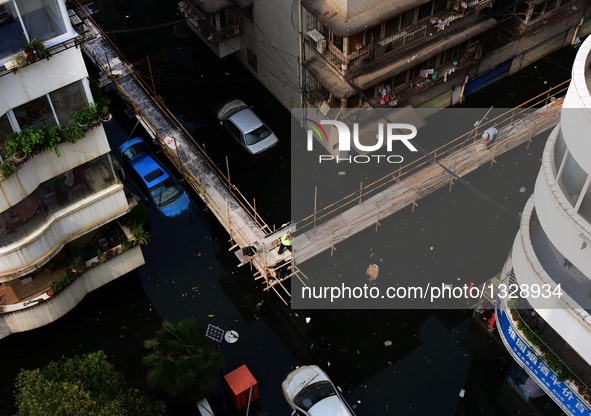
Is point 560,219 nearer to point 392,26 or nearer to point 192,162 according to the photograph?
point 392,26

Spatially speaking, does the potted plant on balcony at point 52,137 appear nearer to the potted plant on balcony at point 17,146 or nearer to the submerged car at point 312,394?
the potted plant on balcony at point 17,146

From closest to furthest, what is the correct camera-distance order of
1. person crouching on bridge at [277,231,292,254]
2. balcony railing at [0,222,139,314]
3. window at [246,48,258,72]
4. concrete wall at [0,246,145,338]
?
balcony railing at [0,222,139,314] < concrete wall at [0,246,145,338] < person crouching on bridge at [277,231,292,254] < window at [246,48,258,72]

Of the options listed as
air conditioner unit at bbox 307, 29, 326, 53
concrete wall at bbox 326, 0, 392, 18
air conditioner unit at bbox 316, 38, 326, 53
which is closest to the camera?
concrete wall at bbox 326, 0, 392, 18

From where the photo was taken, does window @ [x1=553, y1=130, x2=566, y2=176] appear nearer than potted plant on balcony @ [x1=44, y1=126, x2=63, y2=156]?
Yes

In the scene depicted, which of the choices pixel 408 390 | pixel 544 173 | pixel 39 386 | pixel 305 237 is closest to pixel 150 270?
pixel 305 237

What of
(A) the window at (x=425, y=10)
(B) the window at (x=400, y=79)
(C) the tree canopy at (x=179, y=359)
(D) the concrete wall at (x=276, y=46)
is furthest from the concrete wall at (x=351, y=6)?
(C) the tree canopy at (x=179, y=359)

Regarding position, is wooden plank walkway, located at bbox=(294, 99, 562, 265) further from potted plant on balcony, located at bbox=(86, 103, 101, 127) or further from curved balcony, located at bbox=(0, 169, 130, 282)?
potted plant on balcony, located at bbox=(86, 103, 101, 127)

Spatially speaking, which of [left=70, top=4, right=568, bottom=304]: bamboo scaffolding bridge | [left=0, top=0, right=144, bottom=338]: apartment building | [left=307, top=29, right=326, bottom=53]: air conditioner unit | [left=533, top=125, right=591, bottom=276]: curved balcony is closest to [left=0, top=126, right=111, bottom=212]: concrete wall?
[left=0, top=0, right=144, bottom=338]: apartment building
